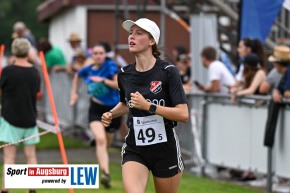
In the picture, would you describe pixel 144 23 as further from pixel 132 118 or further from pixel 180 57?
pixel 180 57

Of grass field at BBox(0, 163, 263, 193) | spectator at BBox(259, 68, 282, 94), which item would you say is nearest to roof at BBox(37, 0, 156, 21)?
grass field at BBox(0, 163, 263, 193)

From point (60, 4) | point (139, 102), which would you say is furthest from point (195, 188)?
point (60, 4)

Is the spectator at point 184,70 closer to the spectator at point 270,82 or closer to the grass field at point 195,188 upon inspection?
the grass field at point 195,188

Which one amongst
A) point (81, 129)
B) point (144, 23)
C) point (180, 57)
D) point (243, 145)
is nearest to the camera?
point (144, 23)

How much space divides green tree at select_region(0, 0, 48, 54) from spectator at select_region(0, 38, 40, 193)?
204ft

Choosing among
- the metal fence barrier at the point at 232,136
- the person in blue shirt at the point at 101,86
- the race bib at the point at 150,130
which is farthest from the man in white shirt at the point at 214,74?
the race bib at the point at 150,130

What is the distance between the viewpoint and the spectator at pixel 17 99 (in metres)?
12.4

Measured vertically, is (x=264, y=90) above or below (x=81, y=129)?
above

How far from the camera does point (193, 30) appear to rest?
1661 cm

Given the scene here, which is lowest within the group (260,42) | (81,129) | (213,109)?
(81,129)

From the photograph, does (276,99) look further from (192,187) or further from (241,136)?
(192,187)

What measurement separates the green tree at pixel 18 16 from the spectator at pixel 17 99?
2443 inches

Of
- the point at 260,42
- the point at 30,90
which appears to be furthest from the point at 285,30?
the point at 30,90

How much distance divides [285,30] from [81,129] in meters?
5.41
